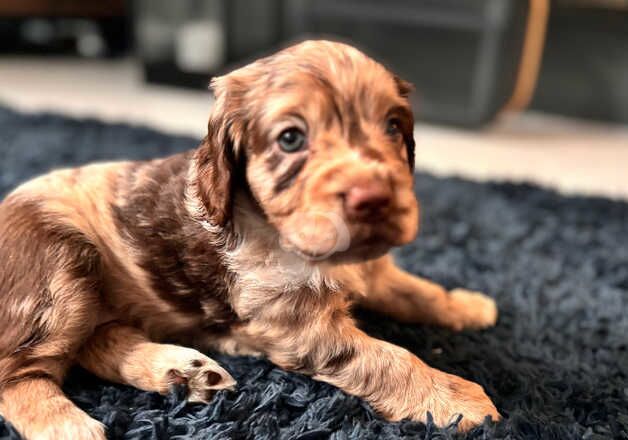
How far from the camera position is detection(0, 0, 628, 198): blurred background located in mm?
4984

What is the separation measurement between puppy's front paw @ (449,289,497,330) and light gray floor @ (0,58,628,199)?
165 cm

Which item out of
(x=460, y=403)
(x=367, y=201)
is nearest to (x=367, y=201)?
(x=367, y=201)

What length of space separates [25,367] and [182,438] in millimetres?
491

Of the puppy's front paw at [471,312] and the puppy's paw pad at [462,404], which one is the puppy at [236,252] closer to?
the puppy's paw pad at [462,404]

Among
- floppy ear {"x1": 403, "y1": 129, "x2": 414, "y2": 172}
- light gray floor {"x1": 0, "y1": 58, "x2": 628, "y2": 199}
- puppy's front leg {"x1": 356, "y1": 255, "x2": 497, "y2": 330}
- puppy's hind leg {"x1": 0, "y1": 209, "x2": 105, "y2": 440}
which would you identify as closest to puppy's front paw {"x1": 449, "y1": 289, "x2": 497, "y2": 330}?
puppy's front leg {"x1": 356, "y1": 255, "x2": 497, "y2": 330}

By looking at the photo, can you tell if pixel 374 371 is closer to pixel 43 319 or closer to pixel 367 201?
pixel 367 201

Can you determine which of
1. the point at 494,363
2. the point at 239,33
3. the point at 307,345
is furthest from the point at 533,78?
the point at 307,345

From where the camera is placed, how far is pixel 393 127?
6.46 ft

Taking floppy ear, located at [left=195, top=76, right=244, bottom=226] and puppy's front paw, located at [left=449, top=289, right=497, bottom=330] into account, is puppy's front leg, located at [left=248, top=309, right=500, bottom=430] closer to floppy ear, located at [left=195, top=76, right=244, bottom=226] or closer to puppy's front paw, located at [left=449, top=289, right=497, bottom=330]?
floppy ear, located at [left=195, top=76, right=244, bottom=226]

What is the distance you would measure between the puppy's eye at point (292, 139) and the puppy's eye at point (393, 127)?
0.24 metres

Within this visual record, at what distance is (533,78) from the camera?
18.5 feet

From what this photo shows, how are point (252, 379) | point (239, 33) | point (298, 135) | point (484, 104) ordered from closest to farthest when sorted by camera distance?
point (298, 135)
point (252, 379)
point (484, 104)
point (239, 33)

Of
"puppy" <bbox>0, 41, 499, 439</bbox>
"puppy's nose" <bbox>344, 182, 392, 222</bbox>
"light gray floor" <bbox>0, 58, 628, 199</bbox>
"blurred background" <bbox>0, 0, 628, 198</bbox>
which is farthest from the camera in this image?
"blurred background" <bbox>0, 0, 628, 198</bbox>

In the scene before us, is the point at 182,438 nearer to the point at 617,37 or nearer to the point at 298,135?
the point at 298,135
